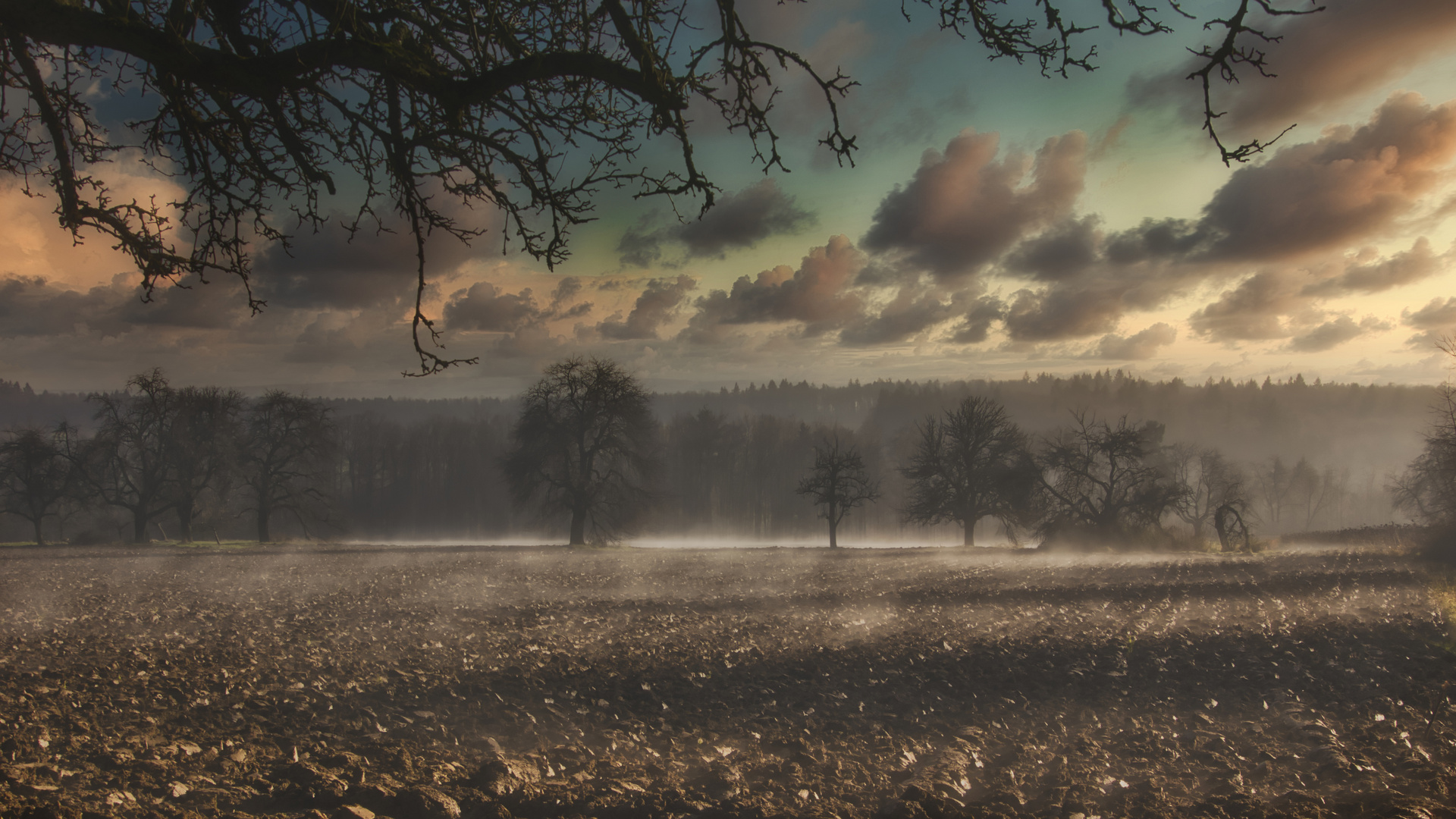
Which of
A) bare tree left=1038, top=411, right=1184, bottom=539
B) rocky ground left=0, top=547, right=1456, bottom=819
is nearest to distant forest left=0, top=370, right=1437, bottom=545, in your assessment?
bare tree left=1038, top=411, right=1184, bottom=539

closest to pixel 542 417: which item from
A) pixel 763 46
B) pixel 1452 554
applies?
pixel 763 46

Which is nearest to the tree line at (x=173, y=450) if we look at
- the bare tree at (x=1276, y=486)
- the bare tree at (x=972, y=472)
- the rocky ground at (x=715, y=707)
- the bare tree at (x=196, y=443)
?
the bare tree at (x=196, y=443)

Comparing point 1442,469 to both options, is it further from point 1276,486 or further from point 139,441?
point 1276,486

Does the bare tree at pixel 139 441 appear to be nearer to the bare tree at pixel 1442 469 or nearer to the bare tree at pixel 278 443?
the bare tree at pixel 278 443

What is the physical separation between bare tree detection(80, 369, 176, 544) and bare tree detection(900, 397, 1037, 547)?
41.9 m

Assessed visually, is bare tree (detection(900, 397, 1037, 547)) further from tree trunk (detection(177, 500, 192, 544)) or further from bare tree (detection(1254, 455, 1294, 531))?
bare tree (detection(1254, 455, 1294, 531))

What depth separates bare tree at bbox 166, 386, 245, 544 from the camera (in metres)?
38.1

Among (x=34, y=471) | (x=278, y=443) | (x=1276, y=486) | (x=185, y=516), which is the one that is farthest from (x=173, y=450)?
(x=1276, y=486)

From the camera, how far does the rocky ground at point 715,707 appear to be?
4324 mm

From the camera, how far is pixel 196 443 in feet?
125

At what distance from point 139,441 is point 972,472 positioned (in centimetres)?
4674

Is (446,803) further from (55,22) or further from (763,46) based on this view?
(763,46)

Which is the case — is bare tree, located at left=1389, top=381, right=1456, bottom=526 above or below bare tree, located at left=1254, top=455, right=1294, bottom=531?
above

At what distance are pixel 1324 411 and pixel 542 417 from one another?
656ft
